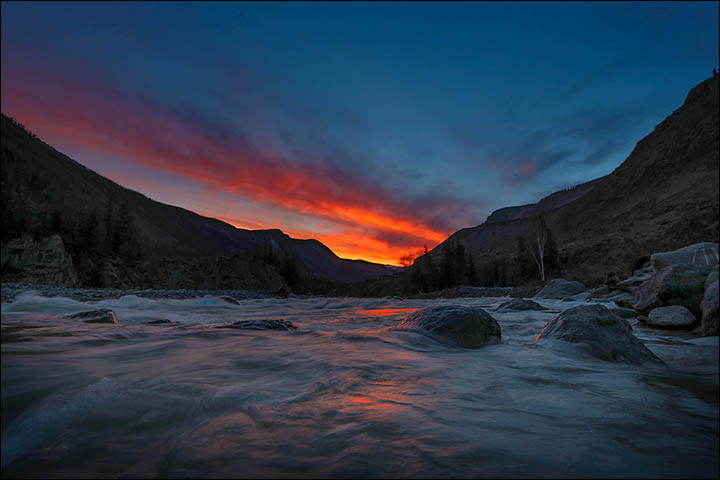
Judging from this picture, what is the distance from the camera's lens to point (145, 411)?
1843 mm

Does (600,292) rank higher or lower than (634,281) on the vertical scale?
lower

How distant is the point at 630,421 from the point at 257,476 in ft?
7.10

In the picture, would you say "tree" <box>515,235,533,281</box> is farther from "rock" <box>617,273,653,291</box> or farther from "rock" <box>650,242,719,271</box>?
"rock" <box>650,242,719,271</box>

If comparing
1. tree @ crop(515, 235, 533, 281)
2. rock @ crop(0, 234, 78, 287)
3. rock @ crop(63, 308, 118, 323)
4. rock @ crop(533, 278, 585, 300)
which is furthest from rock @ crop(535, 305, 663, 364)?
tree @ crop(515, 235, 533, 281)

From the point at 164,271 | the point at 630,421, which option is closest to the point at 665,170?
the point at 630,421

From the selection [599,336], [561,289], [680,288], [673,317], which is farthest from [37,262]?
[561,289]

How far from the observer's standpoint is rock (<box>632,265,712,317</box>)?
20.2ft

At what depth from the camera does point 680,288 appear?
6.35 m

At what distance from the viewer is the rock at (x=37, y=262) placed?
1.38 meters

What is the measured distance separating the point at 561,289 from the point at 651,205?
58.1 m

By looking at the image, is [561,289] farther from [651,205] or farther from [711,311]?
[651,205]

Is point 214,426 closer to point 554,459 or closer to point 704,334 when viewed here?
point 554,459

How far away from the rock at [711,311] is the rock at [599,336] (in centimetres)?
143

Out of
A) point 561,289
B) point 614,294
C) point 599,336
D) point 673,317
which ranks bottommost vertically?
point 561,289
